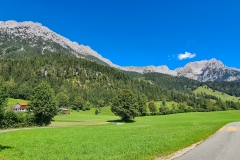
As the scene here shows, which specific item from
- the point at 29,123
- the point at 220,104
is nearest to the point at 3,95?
the point at 29,123

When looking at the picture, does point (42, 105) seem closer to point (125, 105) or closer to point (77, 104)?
point (125, 105)

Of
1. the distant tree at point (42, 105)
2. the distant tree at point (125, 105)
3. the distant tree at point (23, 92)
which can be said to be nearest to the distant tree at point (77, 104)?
the distant tree at point (23, 92)

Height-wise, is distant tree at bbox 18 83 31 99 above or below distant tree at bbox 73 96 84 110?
above

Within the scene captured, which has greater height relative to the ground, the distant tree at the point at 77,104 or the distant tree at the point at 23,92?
the distant tree at the point at 23,92

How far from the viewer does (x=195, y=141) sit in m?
26.8

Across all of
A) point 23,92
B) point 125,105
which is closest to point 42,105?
point 125,105

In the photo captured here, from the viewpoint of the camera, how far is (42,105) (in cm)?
7144

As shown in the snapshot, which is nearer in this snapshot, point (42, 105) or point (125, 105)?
point (42, 105)

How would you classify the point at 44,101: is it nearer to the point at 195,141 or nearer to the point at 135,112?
the point at 135,112

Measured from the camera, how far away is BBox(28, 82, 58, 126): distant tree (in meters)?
71.1

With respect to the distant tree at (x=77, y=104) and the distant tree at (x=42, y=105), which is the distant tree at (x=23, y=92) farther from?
the distant tree at (x=42, y=105)

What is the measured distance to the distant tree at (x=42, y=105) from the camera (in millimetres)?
71125

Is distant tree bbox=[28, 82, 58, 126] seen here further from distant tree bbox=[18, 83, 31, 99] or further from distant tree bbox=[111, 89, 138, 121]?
distant tree bbox=[18, 83, 31, 99]

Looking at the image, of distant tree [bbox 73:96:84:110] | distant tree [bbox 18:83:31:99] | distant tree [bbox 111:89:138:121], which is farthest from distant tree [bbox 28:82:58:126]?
distant tree [bbox 18:83:31:99]
